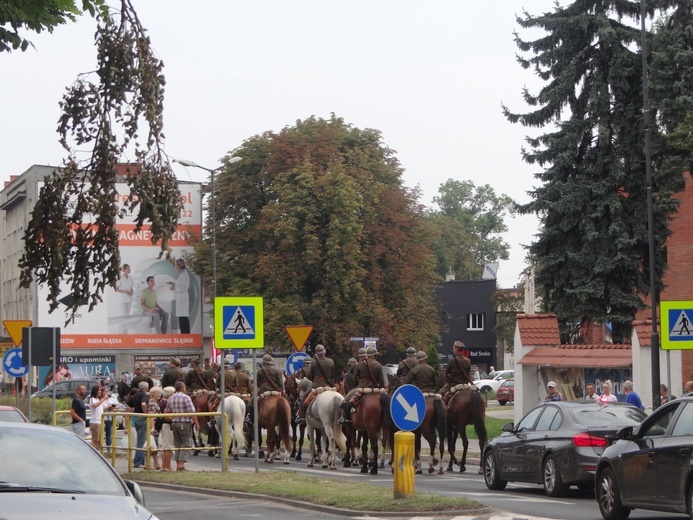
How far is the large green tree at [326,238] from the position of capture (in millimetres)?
60406

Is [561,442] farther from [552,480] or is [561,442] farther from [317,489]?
[317,489]

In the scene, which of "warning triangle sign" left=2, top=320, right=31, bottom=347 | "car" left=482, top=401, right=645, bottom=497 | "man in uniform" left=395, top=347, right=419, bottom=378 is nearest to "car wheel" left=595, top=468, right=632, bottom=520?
"car" left=482, top=401, right=645, bottom=497

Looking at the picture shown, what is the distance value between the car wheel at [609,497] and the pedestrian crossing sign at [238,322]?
24.6 ft

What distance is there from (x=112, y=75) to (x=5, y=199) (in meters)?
81.0

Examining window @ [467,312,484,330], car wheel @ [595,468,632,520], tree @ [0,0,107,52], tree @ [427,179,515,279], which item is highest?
tree @ [427,179,515,279]

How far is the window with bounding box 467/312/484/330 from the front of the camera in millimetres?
107500

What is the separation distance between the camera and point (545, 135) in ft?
141

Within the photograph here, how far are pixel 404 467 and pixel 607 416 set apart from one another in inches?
141

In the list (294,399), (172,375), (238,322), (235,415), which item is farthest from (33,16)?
(172,375)

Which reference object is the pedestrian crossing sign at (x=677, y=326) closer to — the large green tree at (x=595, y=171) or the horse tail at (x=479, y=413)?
the horse tail at (x=479, y=413)

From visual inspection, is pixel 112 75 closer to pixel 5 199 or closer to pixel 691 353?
pixel 691 353

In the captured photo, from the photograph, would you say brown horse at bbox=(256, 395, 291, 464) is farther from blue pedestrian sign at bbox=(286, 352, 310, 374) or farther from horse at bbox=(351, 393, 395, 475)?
blue pedestrian sign at bbox=(286, 352, 310, 374)

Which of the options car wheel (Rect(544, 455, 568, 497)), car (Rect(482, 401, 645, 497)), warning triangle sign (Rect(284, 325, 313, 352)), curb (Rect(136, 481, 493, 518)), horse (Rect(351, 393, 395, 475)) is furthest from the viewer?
warning triangle sign (Rect(284, 325, 313, 352))

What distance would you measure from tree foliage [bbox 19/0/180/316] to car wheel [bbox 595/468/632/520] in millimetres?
6030
